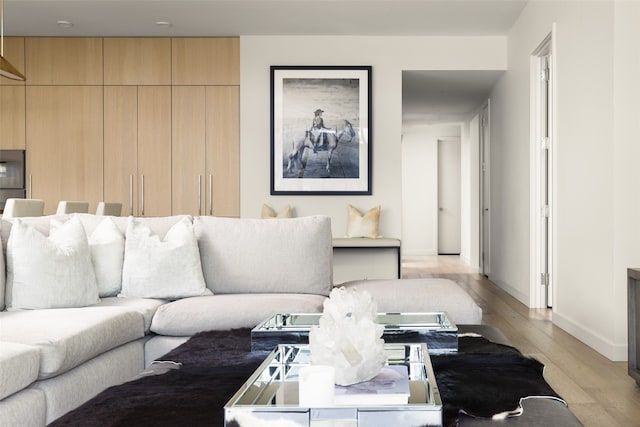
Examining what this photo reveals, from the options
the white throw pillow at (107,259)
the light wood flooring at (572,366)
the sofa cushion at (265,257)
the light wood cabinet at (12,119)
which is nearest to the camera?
the light wood flooring at (572,366)

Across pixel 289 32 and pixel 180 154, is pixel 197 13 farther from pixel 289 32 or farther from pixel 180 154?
pixel 180 154

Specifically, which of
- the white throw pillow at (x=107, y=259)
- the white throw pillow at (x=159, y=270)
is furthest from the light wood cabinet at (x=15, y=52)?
the white throw pillow at (x=159, y=270)

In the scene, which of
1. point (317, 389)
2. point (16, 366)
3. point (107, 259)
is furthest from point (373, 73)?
point (317, 389)

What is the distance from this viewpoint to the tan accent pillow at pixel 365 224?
22.4ft

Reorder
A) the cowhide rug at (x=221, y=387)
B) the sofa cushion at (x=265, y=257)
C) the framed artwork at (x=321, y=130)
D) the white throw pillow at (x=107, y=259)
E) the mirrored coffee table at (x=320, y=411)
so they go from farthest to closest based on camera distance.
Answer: the framed artwork at (x=321, y=130), the sofa cushion at (x=265, y=257), the white throw pillow at (x=107, y=259), the cowhide rug at (x=221, y=387), the mirrored coffee table at (x=320, y=411)

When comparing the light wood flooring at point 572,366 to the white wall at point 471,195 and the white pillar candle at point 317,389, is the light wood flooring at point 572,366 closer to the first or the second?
the white pillar candle at point 317,389

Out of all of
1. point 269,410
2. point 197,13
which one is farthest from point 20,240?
point 197,13

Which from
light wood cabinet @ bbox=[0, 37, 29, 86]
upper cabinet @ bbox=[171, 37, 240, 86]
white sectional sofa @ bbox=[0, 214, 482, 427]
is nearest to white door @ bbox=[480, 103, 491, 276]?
upper cabinet @ bbox=[171, 37, 240, 86]

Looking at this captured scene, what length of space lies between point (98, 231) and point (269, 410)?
2.50m

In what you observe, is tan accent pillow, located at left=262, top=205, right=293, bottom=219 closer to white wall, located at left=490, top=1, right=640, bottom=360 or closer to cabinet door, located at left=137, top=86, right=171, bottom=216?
cabinet door, located at left=137, top=86, right=171, bottom=216

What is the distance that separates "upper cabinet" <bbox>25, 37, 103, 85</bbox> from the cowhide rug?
5.61 meters

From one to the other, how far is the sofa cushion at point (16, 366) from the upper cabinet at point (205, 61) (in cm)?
519

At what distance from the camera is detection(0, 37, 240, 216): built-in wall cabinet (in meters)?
7.07

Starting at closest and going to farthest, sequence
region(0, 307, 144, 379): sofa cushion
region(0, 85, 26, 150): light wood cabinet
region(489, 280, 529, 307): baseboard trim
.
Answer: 1. region(0, 307, 144, 379): sofa cushion
2. region(489, 280, 529, 307): baseboard trim
3. region(0, 85, 26, 150): light wood cabinet
